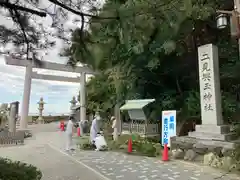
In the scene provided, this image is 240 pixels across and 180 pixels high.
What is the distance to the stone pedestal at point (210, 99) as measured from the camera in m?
7.44

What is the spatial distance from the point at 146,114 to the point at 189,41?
15.1 ft

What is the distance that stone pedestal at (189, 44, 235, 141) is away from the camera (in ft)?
24.4

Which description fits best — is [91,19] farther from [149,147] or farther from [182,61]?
[182,61]

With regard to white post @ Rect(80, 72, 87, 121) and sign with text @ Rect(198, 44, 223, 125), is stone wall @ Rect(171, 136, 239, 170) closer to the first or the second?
sign with text @ Rect(198, 44, 223, 125)

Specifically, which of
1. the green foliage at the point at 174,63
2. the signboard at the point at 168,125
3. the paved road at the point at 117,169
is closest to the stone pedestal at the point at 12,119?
the green foliage at the point at 174,63

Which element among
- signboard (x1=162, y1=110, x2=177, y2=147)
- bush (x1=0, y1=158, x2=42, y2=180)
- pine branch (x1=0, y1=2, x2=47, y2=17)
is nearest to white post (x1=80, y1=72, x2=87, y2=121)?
signboard (x1=162, y1=110, x2=177, y2=147)

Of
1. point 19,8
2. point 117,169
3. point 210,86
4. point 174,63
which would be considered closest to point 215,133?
point 210,86

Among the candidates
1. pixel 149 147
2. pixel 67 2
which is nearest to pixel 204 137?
pixel 149 147

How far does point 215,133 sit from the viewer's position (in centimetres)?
732

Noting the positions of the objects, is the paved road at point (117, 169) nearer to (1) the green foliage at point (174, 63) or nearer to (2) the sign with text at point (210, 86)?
(2) the sign with text at point (210, 86)

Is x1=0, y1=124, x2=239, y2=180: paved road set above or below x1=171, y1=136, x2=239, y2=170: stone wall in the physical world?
below

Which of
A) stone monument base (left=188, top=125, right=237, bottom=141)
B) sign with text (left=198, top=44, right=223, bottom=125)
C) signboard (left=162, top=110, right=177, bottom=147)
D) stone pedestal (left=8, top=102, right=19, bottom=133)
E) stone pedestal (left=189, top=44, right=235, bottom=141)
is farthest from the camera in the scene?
stone pedestal (left=8, top=102, right=19, bottom=133)

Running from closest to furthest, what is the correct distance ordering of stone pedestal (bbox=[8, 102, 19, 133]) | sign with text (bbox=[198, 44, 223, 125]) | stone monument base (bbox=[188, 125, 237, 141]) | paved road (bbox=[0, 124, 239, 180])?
paved road (bbox=[0, 124, 239, 180]), stone monument base (bbox=[188, 125, 237, 141]), sign with text (bbox=[198, 44, 223, 125]), stone pedestal (bbox=[8, 102, 19, 133])

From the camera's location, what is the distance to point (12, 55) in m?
4.19
